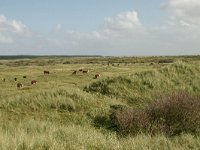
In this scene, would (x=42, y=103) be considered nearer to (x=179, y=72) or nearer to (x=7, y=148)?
(x=179, y=72)

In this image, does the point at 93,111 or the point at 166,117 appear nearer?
the point at 166,117

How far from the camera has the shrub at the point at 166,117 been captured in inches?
744

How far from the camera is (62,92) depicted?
25672mm

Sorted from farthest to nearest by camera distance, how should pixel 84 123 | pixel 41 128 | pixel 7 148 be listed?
1. pixel 84 123
2. pixel 41 128
3. pixel 7 148

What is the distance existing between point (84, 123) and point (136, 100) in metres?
5.37

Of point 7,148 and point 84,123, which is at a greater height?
point 7,148

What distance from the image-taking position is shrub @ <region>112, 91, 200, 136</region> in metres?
18.9

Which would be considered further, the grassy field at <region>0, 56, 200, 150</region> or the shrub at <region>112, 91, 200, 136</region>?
the shrub at <region>112, 91, 200, 136</region>

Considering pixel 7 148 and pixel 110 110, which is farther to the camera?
pixel 110 110

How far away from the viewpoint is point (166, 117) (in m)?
19.9

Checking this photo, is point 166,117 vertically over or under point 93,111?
over

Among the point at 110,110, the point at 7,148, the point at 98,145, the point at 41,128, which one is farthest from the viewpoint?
the point at 110,110

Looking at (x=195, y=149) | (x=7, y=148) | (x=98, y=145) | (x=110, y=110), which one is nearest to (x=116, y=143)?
(x=98, y=145)

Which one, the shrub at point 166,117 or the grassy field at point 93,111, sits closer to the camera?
the grassy field at point 93,111
